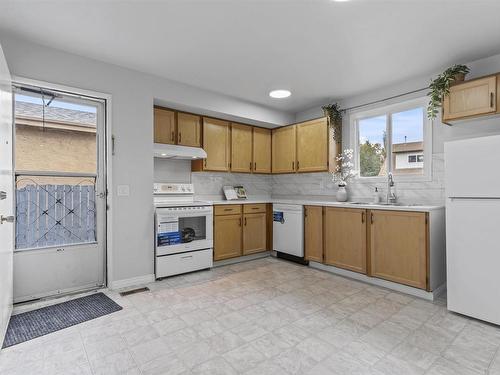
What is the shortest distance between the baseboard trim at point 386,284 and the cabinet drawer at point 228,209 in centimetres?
141

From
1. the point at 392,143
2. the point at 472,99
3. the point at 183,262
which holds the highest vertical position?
the point at 472,99

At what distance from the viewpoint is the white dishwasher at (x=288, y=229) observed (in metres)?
4.08

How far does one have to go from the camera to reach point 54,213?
2.89m

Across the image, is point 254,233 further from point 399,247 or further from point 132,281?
point 399,247

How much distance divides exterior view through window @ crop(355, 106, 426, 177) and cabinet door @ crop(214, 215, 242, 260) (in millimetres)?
2041

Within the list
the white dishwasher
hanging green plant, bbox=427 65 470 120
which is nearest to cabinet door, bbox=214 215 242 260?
the white dishwasher

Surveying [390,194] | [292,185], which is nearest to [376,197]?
[390,194]

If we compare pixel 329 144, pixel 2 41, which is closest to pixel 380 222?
pixel 329 144

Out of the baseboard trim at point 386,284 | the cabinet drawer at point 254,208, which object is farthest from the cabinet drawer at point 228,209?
the baseboard trim at point 386,284

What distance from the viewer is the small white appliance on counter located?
134 inches

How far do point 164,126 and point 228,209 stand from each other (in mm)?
1481

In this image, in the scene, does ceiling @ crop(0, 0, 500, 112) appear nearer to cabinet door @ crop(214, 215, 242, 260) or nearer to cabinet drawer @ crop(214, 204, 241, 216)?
cabinet drawer @ crop(214, 204, 241, 216)

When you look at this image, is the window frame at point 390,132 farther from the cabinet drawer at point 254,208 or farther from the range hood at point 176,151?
the range hood at point 176,151

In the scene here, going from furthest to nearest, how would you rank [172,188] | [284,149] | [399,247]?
[284,149], [172,188], [399,247]
